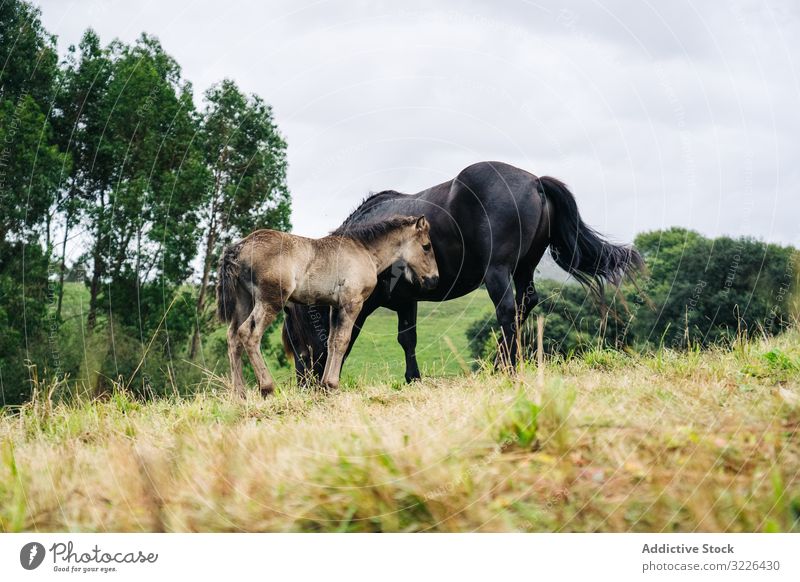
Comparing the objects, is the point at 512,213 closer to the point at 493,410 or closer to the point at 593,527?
the point at 493,410

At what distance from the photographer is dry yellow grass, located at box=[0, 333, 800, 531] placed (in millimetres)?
3570

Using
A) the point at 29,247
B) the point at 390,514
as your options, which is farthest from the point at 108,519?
the point at 29,247

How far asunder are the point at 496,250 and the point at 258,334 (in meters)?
3.45

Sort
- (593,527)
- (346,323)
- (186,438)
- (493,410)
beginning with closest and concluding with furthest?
(593,527) < (493,410) < (186,438) < (346,323)

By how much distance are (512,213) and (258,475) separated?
6.09 metres

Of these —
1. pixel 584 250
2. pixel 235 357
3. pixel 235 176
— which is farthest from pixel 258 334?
pixel 235 176

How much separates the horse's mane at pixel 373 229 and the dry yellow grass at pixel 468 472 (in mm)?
3809

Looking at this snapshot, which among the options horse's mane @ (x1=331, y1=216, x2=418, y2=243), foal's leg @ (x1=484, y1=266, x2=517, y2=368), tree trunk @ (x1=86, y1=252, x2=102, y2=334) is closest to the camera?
horse's mane @ (x1=331, y1=216, x2=418, y2=243)

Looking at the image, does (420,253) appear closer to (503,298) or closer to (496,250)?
(496,250)

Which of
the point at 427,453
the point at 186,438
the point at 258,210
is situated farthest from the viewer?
the point at 258,210

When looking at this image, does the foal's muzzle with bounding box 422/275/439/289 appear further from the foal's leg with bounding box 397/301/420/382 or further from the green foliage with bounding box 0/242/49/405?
the green foliage with bounding box 0/242/49/405

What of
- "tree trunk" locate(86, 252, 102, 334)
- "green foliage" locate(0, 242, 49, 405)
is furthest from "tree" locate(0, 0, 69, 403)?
"tree trunk" locate(86, 252, 102, 334)

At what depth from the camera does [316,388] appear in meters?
8.38

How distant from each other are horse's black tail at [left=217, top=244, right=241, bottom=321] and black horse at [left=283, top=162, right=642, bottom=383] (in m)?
1.53
